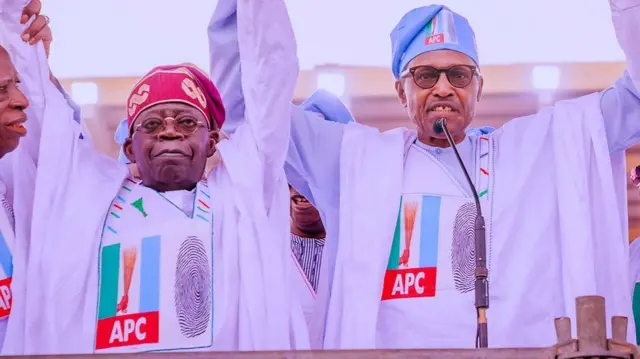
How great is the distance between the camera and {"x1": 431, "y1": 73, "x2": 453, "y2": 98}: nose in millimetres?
5184

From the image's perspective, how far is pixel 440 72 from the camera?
5238mm

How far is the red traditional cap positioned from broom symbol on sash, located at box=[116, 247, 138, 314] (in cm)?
48

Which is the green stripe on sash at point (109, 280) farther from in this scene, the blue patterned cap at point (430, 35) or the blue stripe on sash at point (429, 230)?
the blue patterned cap at point (430, 35)

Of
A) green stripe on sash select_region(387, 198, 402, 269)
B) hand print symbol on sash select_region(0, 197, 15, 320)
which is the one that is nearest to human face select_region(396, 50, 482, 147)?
green stripe on sash select_region(387, 198, 402, 269)

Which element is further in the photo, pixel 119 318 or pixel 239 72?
pixel 239 72

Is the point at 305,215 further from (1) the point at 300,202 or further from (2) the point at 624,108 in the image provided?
(2) the point at 624,108

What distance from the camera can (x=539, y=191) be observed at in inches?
202

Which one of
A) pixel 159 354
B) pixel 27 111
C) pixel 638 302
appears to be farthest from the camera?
pixel 638 302

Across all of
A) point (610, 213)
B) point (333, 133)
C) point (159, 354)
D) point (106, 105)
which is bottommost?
point (159, 354)

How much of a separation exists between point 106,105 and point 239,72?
10.3ft

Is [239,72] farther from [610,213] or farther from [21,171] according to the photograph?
[610,213]

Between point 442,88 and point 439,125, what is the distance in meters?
0.22

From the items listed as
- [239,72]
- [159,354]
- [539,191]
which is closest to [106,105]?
[239,72]

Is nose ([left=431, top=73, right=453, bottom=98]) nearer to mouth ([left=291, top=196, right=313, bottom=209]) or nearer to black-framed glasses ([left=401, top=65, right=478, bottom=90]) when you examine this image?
black-framed glasses ([left=401, top=65, right=478, bottom=90])
